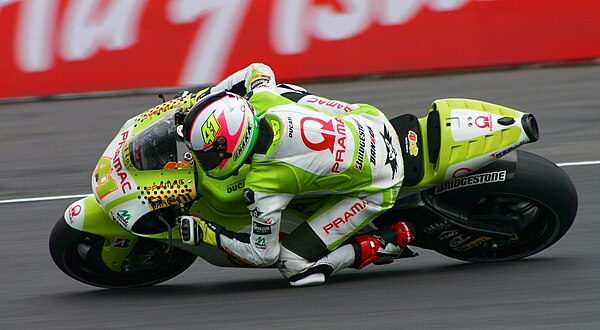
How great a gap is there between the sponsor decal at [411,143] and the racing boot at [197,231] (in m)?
1.17

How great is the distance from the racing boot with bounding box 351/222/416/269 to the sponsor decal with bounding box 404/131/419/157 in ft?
1.36

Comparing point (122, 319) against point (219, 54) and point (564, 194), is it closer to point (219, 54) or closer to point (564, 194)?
point (564, 194)

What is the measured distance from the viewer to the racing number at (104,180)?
606 cm

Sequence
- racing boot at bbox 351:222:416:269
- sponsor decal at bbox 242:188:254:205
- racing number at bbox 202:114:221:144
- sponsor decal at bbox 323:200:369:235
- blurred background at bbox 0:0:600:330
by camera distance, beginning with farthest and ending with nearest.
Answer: blurred background at bbox 0:0:600:330
racing boot at bbox 351:222:416:269
sponsor decal at bbox 323:200:369:235
sponsor decal at bbox 242:188:254:205
racing number at bbox 202:114:221:144

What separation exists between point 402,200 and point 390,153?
1.07 feet

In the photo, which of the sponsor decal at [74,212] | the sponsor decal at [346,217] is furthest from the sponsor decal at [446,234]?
the sponsor decal at [74,212]

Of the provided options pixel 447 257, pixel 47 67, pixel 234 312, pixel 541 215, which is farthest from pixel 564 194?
pixel 47 67

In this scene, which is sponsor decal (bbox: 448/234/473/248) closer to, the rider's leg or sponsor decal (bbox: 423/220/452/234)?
sponsor decal (bbox: 423/220/452/234)

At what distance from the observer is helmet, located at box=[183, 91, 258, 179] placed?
5.71m

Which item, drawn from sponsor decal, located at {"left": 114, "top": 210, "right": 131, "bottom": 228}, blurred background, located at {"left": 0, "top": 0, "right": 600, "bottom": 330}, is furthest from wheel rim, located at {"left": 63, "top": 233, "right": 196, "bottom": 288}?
blurred background, located at {"left": 0, "top": 0, "right": 600, "bottom": 330}

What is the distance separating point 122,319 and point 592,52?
687 cm

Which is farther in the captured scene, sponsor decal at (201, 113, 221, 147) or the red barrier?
the red barrier

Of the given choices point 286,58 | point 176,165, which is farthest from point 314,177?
point 286,58

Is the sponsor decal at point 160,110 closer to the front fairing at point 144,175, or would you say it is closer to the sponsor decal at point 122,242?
the front fairing at point 144,175
